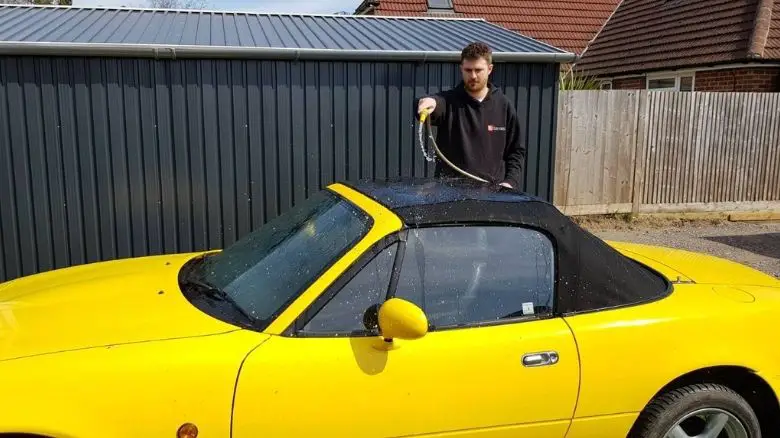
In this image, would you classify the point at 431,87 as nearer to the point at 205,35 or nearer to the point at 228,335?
the point at 205,35

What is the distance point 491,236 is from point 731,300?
46.5 inches

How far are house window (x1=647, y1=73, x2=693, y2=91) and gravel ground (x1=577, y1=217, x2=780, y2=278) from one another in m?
4.17

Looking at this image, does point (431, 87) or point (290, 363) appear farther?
point (431, 87)

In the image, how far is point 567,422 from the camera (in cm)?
260

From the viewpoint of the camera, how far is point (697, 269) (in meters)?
3.38

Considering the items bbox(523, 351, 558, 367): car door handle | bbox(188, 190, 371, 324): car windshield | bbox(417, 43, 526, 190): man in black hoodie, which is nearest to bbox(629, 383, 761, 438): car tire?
bbox(523, 351, 558, 367): car door handle

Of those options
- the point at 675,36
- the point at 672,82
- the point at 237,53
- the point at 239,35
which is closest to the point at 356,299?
the point at 237,53

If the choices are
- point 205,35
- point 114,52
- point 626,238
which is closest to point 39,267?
point 114,52

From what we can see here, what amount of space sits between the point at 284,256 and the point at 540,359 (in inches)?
46.6

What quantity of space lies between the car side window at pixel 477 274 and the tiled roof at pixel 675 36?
1022 centimetres

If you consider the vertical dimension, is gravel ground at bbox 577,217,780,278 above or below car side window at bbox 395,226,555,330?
below

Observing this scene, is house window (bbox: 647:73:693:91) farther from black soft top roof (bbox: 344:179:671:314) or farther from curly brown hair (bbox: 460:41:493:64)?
black soft top roof (bbox: 344:179:671:314)

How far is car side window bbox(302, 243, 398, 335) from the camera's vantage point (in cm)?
246

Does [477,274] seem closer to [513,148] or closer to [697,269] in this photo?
[697,269]
